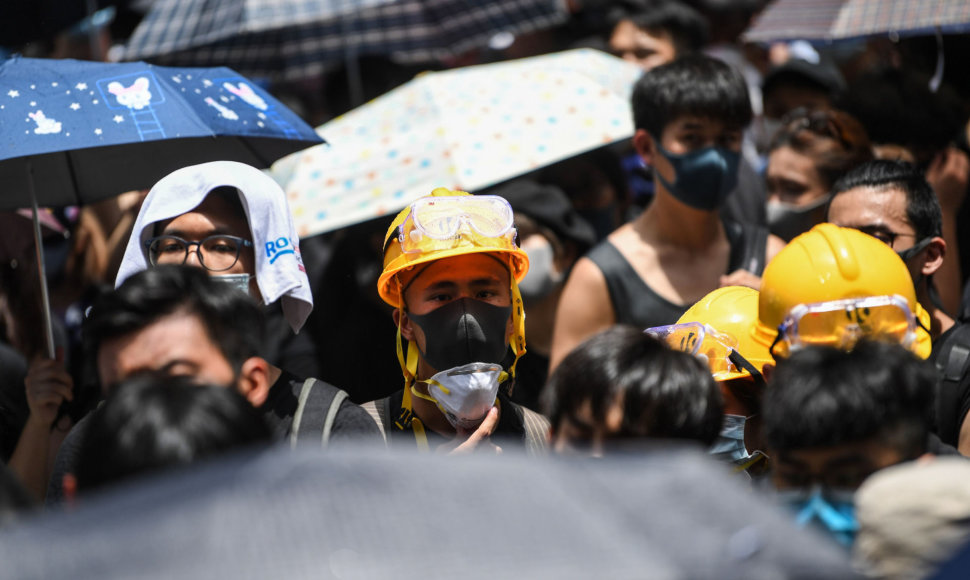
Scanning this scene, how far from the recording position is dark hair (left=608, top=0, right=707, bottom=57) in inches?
261

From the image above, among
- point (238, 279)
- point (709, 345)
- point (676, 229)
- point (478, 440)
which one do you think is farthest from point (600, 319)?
point (238, 279)

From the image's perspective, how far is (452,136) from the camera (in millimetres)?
5004

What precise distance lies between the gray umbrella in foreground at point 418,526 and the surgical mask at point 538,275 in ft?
11.8

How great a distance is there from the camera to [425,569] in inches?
51.6

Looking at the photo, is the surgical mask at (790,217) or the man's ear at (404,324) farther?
the surgical mask at (790,217)

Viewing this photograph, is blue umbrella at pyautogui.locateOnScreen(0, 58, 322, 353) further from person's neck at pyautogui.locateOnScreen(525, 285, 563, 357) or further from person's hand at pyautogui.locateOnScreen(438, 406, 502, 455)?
person's neck at pyautogui.locateOnScreen(525, 285, 563, 357)

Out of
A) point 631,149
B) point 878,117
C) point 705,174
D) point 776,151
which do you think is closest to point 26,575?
point 705,174

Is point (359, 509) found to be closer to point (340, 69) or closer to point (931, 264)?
point (931, 264)

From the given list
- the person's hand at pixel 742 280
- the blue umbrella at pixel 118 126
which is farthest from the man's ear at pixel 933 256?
the blue umbrella at pixel 118 126

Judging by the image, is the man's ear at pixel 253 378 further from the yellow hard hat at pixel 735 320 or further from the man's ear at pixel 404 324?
the yellow hard hat at pixel 735 320

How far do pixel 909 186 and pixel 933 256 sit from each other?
10.6 inches

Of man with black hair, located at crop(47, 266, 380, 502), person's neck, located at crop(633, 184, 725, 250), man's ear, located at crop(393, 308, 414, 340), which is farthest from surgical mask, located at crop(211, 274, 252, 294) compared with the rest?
person's neck, located at crop(633, 184, 725, 250)

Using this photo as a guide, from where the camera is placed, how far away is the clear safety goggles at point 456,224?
11.0 ft

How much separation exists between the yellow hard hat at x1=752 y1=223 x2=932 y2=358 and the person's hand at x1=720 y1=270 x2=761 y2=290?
100 centimetres
